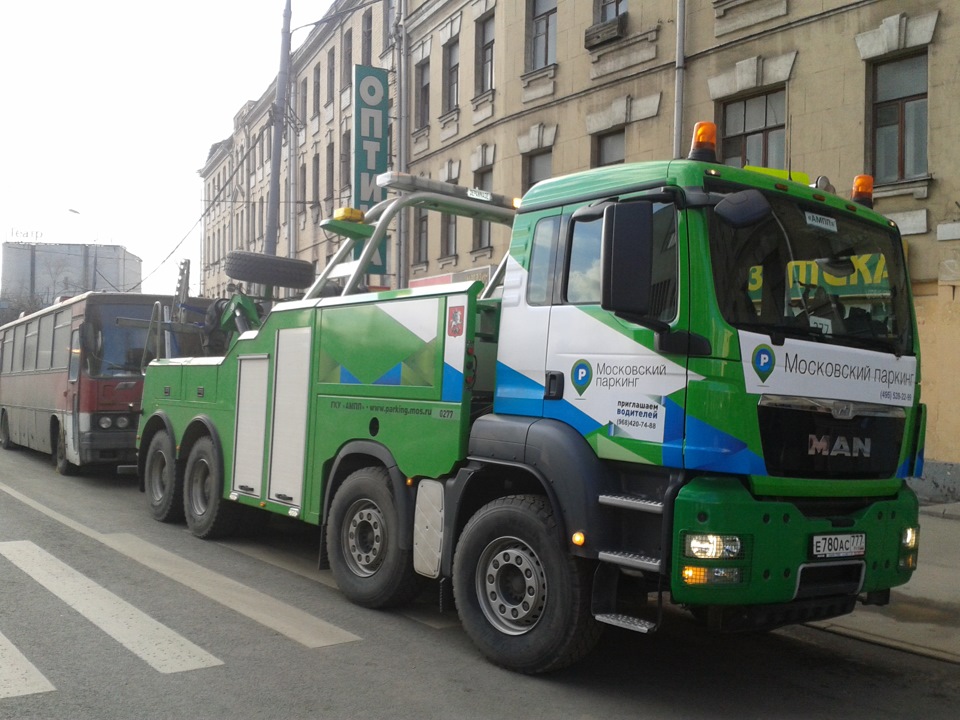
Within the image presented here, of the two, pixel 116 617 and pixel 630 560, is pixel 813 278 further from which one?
pixel 116 617

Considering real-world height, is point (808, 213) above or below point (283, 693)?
above

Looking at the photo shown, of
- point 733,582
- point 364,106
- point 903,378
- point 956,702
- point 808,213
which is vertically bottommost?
point 956,702

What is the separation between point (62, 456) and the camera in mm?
14648

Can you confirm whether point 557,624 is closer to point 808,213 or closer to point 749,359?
point 749,359

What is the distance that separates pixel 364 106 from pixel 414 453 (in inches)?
715

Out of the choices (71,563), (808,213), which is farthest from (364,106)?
(808,213)

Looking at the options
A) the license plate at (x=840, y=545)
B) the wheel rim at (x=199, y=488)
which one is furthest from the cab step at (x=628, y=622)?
the wheel rim at (x=199, y=488)

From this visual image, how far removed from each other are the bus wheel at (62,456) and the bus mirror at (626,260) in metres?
11.9

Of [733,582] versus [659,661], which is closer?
[733,582]

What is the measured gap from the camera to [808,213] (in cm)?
514

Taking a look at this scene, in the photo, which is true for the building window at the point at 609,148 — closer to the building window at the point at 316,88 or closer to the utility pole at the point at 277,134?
the utility pole at the point at 277,134

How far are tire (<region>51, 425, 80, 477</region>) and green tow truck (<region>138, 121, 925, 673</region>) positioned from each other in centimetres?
949

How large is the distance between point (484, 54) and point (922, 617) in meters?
16.4

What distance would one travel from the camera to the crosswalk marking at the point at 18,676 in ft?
15.2
